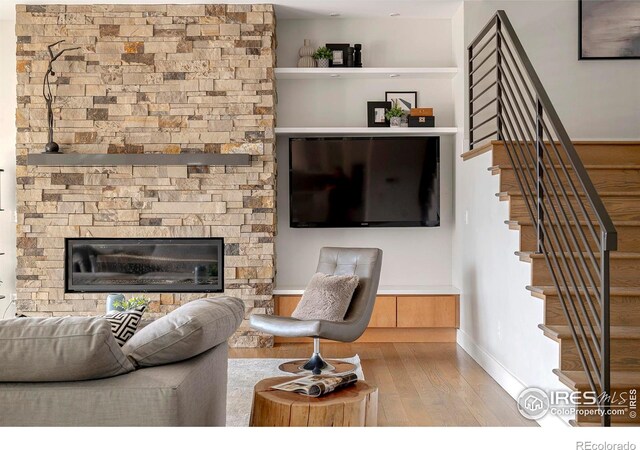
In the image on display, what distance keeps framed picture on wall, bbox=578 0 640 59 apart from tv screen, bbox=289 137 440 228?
164 cm

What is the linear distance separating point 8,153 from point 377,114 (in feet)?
11.6

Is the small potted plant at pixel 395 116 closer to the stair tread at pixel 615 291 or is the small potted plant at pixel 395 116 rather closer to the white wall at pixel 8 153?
A: the stair tread at pixel 615 291

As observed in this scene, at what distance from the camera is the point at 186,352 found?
220 centimetres

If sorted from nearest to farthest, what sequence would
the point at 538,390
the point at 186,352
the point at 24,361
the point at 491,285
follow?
1. the point at 24,361
2. the point at 186,352
3. the point at 538,390
4. the point at 491,285

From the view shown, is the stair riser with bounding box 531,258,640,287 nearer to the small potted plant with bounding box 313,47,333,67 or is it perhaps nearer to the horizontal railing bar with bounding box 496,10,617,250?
the horizontal railing bar with bounding box 496,10,617,250

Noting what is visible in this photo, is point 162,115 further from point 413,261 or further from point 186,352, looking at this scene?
point 186,352

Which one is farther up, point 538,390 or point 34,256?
point 34,256

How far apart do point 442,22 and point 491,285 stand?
2891mm

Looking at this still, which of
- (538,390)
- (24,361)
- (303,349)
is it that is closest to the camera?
(24,361)

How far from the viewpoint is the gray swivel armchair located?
4.42 meters

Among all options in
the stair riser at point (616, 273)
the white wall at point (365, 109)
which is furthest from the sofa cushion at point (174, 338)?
the white wall at point (365, 109)

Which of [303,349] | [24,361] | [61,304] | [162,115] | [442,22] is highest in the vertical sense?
[442,22]

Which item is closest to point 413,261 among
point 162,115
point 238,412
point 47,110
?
point 162,115

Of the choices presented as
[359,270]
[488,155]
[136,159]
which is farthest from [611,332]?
[136,159]
